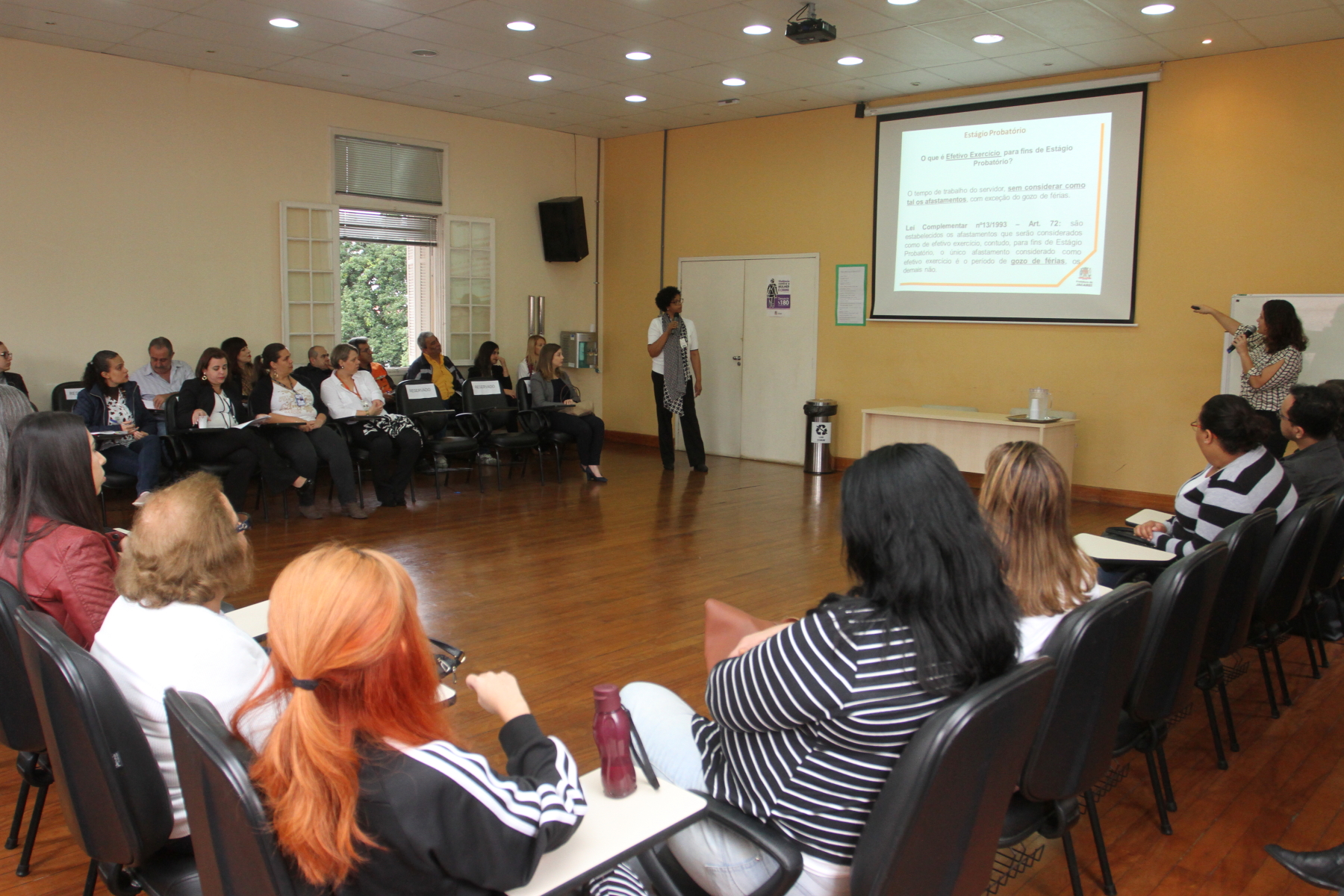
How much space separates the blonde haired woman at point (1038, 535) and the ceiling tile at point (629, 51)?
17.8 ft

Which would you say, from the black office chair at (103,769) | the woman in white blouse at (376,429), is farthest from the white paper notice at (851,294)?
the black office chair at (103,769)

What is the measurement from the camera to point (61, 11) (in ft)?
20.6

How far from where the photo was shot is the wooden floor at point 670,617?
8.77 feet

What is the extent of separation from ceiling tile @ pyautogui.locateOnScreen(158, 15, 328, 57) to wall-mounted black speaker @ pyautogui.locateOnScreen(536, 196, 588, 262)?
11.2 feet

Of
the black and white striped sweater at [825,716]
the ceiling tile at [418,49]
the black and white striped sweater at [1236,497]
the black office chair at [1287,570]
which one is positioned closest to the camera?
the black and white striped sweater at [825,716]

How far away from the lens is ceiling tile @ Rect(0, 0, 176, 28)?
Answer: 609 centimetres

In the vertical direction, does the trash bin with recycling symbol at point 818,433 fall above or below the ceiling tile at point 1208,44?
below

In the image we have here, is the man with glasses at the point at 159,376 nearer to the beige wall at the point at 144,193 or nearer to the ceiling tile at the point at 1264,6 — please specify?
the beige wall at the point at 144,193

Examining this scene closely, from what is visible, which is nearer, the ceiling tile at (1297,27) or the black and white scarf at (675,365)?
the ceiling tile at (1297,27)

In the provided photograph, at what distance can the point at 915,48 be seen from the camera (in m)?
6.95

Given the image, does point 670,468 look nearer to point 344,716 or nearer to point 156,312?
point 156,312

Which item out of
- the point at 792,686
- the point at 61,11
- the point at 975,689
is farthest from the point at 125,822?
the point at 61,11

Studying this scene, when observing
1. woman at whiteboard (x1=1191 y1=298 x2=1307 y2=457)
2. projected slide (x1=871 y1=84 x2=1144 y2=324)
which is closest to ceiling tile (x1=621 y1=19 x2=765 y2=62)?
projected slide (x1=871 y1=84 x2=1144 y2=324)

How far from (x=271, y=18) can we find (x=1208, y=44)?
20.9ft
